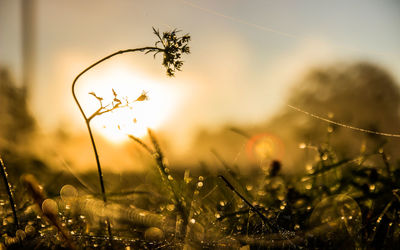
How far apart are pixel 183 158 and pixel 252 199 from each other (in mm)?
424

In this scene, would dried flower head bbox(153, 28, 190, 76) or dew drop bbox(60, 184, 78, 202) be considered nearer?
dried flower head bbox(153, 28, 190, 76)

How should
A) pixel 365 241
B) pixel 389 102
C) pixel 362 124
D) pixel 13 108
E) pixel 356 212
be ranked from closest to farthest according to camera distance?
1. pixel 365 241
2. pixel 356 212
3. pixel 362 124
4. pixel 389 102
5. pixel 13 108

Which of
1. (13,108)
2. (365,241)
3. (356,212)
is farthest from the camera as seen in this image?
(13,108)

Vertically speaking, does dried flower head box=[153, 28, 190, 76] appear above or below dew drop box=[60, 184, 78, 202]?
above

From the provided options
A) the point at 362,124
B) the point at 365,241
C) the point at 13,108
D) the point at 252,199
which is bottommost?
the point at 365,241

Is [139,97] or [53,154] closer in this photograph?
[139,97]

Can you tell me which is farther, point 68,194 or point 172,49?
point 68,194

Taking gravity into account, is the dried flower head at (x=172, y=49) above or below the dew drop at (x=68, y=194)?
above

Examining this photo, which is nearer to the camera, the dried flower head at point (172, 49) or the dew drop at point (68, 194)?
the dried flower head at point (172, 49)

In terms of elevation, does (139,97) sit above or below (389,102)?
below

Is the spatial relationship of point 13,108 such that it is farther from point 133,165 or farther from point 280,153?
point 280,153

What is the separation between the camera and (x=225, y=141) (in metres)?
1.52

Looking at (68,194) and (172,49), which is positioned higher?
(172,49)

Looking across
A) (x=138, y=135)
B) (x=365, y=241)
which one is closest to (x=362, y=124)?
(x=365, y=241)
